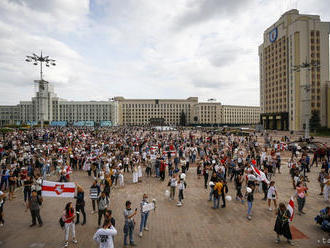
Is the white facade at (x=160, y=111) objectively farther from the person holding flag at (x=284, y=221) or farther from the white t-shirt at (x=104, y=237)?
the white t-shirt at (x=104, y=237)

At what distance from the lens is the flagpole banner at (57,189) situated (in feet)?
23.6

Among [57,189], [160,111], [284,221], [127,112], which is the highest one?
[160,111]

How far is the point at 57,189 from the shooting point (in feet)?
23.8

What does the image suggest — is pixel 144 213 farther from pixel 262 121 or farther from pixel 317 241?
pixel 262 121

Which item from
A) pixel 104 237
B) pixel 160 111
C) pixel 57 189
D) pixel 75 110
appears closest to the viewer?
pixel 104 237

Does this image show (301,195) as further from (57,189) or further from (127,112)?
(127,112)

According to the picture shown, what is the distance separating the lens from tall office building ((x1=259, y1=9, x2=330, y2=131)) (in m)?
53.7

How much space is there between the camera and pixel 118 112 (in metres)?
140

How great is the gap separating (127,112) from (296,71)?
11367 centimetres

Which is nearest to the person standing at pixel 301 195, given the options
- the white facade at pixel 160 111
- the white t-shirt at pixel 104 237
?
the white t-shirt at pixel 104 237

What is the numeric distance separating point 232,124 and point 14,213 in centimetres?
13938

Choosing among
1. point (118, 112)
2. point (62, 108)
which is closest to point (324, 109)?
point (118, 112)

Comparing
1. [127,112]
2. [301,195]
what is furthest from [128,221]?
[127,112]

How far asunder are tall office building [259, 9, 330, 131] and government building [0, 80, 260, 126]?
66.8 m
